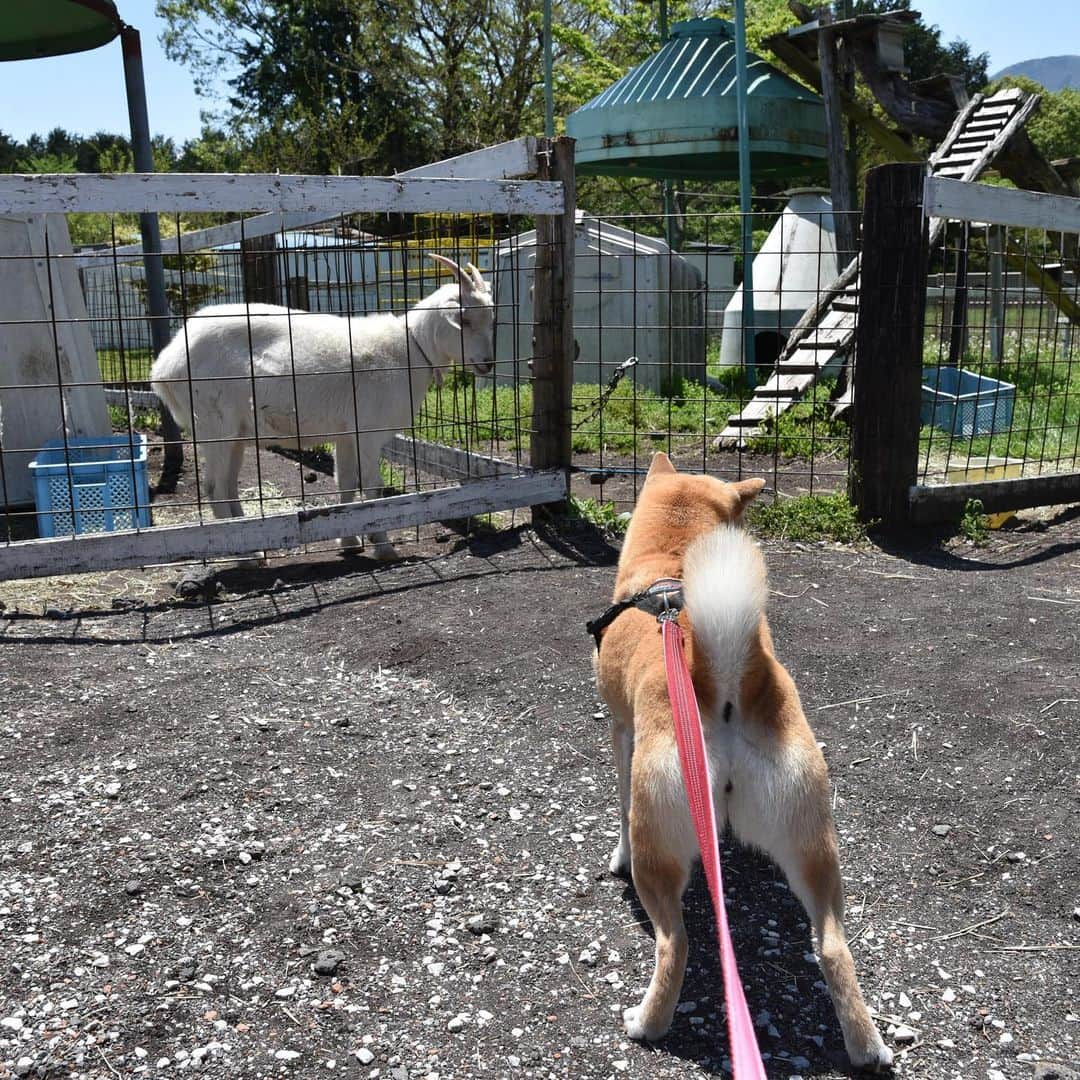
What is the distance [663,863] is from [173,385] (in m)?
5.53

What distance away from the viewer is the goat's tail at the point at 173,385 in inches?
266

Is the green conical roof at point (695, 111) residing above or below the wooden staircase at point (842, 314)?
above

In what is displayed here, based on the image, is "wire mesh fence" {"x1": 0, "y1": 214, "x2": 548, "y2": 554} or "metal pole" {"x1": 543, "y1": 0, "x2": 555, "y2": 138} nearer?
"wire mesh fence" {"x1": 0, "y1": 214, "x2": 548, "y2": 554}

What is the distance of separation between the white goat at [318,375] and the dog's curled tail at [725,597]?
176 inches

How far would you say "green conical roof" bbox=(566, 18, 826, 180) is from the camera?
45.6 feet

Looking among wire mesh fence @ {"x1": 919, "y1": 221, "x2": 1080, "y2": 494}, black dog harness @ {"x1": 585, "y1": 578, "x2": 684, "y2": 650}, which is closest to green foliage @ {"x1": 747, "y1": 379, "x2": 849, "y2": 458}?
wire mesh fence @ {"x1": 919, "y1": 221, "x2": 1080, "y2": 494}

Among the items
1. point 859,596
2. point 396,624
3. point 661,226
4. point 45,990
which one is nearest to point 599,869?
point 45,990

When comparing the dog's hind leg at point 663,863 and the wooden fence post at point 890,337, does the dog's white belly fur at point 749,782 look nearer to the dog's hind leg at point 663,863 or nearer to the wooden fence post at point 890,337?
the dog's hind leg at point 663,863

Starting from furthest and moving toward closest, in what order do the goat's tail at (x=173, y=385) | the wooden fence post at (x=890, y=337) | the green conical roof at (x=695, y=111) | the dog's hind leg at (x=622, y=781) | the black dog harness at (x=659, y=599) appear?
the green conical roof at (x=695, y=111) → the goat's tail at (x=173, y=385) → the wooden fence post at (x=890, y=337) → the dog's hind leg at (x=622, y=781) → the black dog harness at (x=659, y=599)

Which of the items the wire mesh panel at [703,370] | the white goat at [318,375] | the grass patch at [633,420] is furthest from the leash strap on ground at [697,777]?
the grass patch at [633,420]

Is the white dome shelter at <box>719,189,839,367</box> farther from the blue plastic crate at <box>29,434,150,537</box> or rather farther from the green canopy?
the blue plastic crate at <box>29,434,150,537</box>

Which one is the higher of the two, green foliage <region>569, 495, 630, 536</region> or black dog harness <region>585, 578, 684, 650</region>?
black dog harness <region>585, 578, 684, 650</region>

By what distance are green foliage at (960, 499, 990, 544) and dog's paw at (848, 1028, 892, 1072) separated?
4.63 meters

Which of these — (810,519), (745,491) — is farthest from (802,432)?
(745,491)
